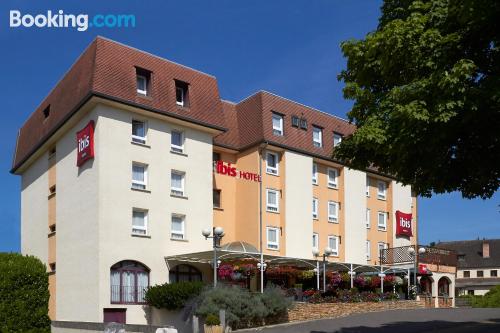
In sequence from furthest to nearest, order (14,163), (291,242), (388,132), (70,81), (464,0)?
(14,163) → (291,242) → (70,81) → (388,132) → (464,0)

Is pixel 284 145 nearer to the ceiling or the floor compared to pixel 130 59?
nearer to the floor

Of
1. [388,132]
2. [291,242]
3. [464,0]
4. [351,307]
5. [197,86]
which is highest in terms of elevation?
[197,86]

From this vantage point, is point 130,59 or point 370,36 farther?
point 130,59

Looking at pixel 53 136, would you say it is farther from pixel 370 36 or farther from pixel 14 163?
pixel 370 36

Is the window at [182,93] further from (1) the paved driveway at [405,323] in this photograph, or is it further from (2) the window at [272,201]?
(1) the paved driveway at [405,323]

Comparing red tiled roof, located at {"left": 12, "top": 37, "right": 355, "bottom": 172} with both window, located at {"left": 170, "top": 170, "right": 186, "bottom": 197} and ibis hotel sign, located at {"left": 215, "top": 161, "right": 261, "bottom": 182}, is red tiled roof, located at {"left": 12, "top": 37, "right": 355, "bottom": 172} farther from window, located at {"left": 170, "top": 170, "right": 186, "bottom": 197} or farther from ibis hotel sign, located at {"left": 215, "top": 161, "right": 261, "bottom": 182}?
window, located at {"left": 170, "top": 170, "right": 186, "bottom": 197}

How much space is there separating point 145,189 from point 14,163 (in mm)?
14047

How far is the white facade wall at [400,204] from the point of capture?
158 feet

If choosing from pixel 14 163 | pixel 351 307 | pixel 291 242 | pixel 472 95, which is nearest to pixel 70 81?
pixel 14 163

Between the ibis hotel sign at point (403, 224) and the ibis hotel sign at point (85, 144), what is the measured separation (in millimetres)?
24241

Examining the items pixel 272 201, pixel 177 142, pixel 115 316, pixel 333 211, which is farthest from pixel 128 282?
pixel 333 211

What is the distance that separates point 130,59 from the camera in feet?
112

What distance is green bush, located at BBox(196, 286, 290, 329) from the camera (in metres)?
26.7

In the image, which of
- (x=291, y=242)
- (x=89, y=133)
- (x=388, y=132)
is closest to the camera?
(x=388, y=132)
